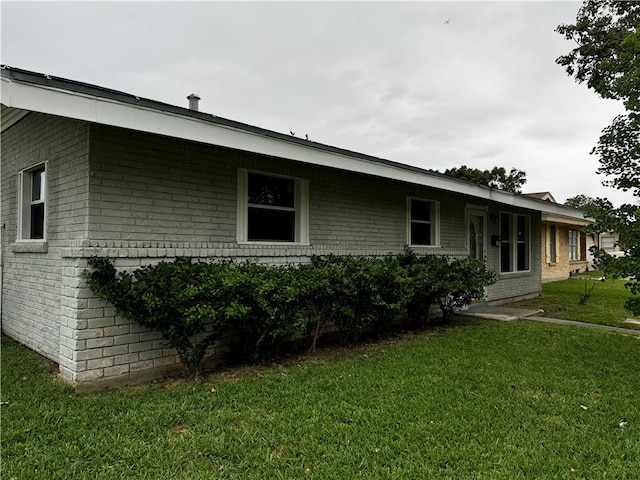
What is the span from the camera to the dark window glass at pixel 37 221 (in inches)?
224

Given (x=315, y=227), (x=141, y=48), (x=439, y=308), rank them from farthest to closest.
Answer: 1. (x=141, y=48)
2. (x=439, y=308)
3. (x=315, y=227)

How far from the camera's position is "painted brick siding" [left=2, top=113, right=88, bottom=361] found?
4543mm

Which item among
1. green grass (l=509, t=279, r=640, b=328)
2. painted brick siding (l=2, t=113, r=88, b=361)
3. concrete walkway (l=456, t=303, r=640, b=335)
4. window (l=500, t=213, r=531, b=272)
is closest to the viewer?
painted brick siding (l=2, t=113, r=88, b=361)

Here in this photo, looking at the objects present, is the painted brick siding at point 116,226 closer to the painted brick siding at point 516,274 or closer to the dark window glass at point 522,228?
the painted brick siding at point 516,274

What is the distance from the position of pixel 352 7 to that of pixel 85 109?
8.14 meters

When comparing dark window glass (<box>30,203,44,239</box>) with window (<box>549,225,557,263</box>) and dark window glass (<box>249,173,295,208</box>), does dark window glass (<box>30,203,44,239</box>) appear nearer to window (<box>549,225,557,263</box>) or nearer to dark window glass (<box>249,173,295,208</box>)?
dark window glass (<box>249,173,295,208</box>)

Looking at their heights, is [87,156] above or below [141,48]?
below

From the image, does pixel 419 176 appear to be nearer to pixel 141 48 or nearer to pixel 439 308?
pixel 439 308

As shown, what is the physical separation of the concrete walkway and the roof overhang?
4.18 metres

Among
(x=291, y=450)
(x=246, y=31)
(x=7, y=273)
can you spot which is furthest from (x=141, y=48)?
(x=291, y=450)

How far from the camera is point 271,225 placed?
6020 millimetres

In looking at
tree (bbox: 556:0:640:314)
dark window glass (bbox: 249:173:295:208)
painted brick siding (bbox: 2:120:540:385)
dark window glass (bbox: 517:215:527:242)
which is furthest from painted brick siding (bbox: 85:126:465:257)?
dark window glass (bbox: 517:215:527:242)

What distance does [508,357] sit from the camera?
5.46 metres

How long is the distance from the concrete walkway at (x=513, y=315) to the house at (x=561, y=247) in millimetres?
7153
